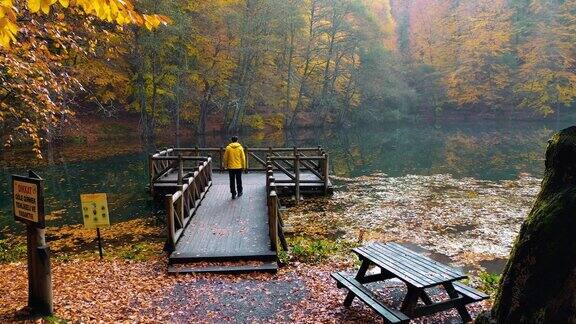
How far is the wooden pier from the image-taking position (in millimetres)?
9578

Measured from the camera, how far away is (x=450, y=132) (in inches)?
1949

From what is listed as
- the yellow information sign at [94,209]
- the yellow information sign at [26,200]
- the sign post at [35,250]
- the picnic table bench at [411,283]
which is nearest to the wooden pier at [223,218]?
the yellow information sign at [94,209]

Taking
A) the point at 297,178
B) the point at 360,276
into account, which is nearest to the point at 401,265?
the point at 360,276

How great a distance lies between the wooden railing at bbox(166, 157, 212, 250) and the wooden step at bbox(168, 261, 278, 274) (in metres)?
0.85

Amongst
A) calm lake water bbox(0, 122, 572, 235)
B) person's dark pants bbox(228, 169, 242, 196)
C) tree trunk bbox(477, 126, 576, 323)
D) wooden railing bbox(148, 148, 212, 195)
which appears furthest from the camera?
calm lake water bbox(0, 122, 572, 235)

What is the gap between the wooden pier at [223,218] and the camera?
9578 millimetres

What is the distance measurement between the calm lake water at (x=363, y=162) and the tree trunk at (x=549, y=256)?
13.9 meters

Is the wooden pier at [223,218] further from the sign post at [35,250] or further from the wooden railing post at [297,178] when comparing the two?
the sign post at [35,250]

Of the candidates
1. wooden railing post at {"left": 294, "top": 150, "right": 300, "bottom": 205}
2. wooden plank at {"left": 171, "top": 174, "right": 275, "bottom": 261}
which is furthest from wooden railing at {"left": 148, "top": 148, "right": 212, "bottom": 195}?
wooden railing post at {"left": 294, "top": 150, "right": 300, "bottom": 205}

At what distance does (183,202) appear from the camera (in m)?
11.7

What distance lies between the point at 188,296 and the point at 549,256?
5.71 m

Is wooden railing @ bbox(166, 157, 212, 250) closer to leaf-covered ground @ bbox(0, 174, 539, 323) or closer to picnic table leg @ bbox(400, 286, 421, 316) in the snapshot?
leaf-covered ground @ bbox(0, 174, 539, 323)

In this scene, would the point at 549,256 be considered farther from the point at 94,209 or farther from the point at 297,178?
the point at 297,178

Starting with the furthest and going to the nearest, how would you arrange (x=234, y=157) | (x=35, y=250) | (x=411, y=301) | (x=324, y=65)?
(x=324, y=65) → (x=234, y=157) → (x=35, y=250) → (x=411, y=301)
